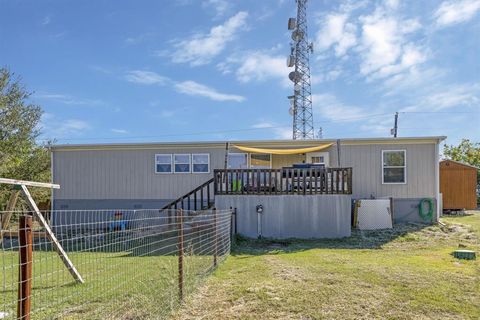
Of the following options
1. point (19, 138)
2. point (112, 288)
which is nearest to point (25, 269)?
point (112, 288)

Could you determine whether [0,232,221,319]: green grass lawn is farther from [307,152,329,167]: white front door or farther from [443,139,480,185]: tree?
[443,139,480,185]: tree

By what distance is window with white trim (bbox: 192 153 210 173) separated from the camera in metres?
14.5

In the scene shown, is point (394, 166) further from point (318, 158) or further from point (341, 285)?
point (341, 285)

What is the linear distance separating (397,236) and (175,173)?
7.34 meters

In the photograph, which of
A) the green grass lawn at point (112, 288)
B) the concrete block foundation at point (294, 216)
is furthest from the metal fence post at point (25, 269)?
the concrete block foundation at point (294, 216)

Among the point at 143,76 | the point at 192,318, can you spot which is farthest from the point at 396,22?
the point at 143,76

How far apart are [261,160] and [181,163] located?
9.27ft

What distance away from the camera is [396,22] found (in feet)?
37.1

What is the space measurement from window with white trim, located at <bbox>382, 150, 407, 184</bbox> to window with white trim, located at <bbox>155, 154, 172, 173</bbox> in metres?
7.09

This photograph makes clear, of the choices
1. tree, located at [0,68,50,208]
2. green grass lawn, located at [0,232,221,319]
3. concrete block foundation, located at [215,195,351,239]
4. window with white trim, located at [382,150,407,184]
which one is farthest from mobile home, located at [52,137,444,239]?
green grass lawn, located at [0,232,221,319]

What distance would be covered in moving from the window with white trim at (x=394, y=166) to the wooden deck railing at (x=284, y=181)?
9.71 feet

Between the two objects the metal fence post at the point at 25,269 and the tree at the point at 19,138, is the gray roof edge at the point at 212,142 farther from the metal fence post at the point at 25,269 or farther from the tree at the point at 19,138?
the metal fence post at the point at 25,269

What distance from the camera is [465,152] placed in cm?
2944

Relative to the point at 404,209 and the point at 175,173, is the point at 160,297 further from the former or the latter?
the point at 404,209
